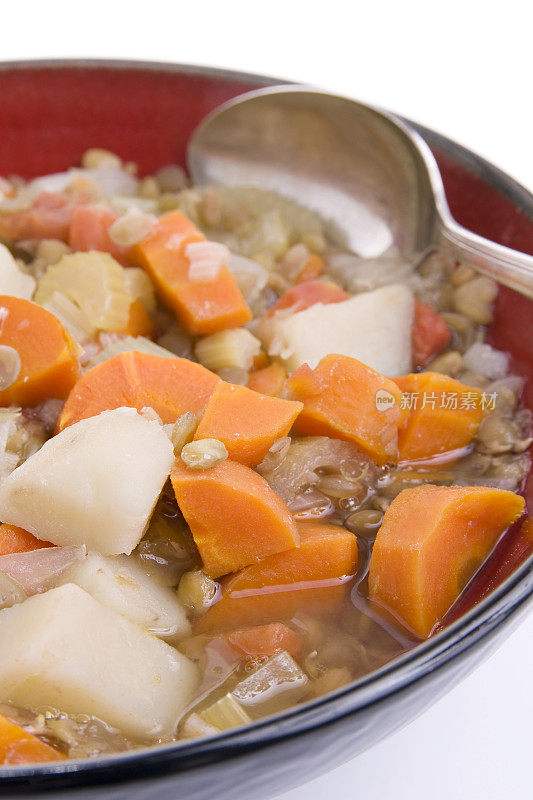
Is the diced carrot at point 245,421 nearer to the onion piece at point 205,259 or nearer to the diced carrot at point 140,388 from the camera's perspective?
the diced carrot at point 140,388

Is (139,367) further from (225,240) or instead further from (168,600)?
(225,240)

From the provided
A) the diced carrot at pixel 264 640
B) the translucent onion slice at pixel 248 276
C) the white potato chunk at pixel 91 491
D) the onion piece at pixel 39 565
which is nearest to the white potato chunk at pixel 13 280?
the translucent onion slice at pixel 248 276

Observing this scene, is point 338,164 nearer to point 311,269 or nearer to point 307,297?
point 311,269

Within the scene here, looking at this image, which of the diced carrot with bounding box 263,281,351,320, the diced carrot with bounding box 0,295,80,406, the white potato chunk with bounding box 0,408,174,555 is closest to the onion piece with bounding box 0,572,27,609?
the white potato chunk with bounding box 0,408,174,555

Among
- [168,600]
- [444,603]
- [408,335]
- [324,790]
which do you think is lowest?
[324,790]

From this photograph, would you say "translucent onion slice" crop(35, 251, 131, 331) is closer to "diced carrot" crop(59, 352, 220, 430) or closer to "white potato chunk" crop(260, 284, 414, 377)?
"diced carrot" crop(59, 352, 220, 430)

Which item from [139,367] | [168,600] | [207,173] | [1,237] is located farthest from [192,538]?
[207,173]
